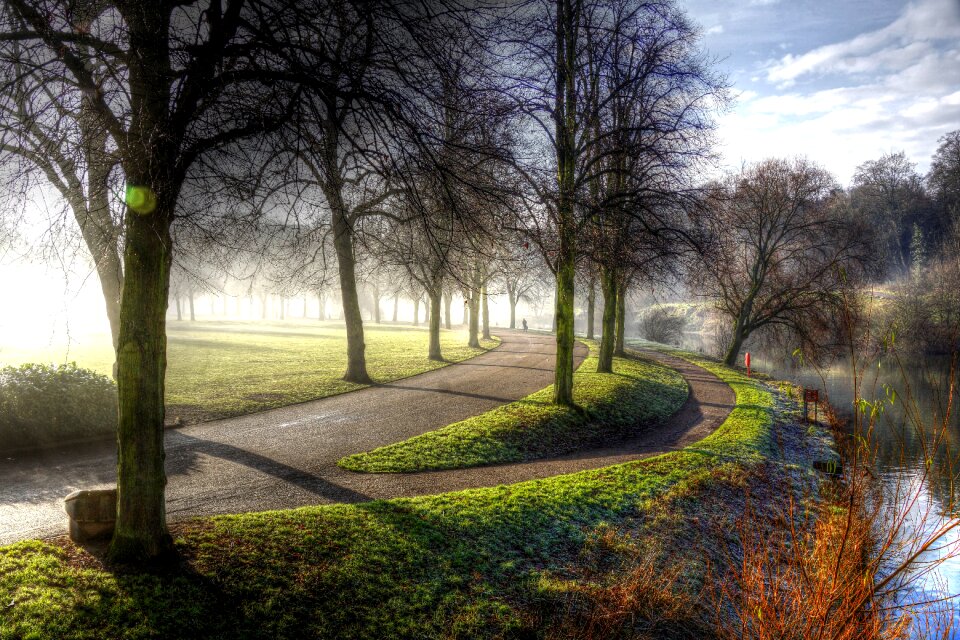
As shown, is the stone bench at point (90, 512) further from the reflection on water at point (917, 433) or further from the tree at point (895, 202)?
the tree at point (895, 202)

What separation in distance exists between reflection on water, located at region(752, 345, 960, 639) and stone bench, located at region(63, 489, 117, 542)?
7.11 meters

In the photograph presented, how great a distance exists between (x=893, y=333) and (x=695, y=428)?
43.8 ft

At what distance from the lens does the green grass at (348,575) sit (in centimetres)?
506

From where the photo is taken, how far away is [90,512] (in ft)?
19.4

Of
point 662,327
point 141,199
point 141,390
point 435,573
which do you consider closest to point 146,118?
point 141,199

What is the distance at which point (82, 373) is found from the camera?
39.1ft

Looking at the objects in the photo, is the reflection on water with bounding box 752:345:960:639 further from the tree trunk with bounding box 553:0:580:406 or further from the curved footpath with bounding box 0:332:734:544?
the tree trunk with bounding box 553:0:580:406

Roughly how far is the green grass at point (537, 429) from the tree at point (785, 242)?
34.7 feet

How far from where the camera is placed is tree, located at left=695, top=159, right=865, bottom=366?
26.5 metres

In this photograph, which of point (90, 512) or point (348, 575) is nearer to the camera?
point (90, 512)

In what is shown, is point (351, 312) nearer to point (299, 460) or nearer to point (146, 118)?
point (299, 460)

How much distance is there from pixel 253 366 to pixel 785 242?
90.3 ft

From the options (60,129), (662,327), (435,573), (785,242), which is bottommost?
(435,573)

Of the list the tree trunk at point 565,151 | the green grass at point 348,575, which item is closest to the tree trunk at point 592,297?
the tree trunk at point 565,151
